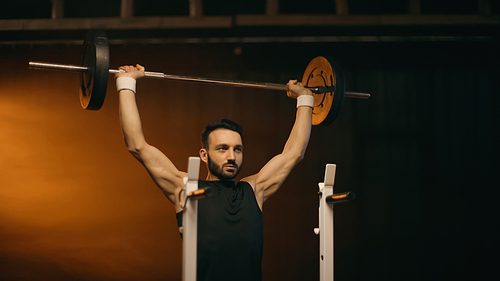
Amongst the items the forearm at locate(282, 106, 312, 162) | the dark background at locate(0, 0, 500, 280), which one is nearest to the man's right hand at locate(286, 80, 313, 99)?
the forearm at locate(282, 106, 312, 162)

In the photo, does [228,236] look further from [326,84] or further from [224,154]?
[326,84]

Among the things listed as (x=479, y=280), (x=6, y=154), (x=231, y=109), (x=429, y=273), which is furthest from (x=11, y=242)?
(x=479, y=280)

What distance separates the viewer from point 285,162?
221 centimetres

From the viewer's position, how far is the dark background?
3588 mm

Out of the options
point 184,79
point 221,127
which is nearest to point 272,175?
point 221,127

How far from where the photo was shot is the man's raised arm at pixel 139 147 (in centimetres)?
187

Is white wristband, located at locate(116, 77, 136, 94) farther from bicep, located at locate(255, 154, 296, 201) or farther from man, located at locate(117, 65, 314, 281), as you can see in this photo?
bicep, located at locate(255, 154, 296, 201)

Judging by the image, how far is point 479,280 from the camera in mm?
3785

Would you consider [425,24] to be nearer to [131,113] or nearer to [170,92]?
[170,92]

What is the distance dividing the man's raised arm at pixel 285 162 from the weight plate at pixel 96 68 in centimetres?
92

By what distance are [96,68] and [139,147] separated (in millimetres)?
482

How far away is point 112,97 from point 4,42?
1210mm

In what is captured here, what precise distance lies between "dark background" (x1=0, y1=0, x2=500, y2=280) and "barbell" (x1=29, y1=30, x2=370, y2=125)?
133cm

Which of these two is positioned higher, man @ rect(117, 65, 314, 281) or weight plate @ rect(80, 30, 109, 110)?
weight plate @ rect(80, 30, 109, 110)
